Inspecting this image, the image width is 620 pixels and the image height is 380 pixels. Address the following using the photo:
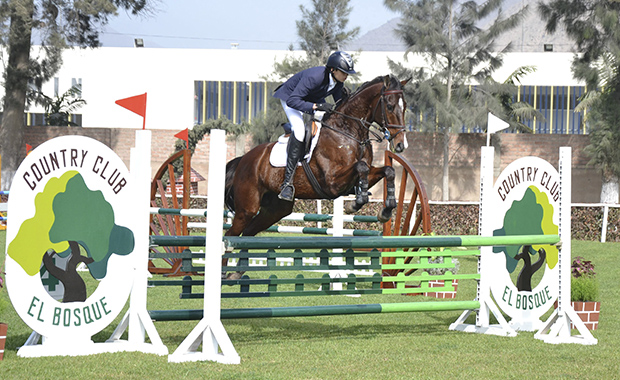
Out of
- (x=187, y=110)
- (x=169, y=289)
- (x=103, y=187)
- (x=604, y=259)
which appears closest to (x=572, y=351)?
(x=103, y=187)

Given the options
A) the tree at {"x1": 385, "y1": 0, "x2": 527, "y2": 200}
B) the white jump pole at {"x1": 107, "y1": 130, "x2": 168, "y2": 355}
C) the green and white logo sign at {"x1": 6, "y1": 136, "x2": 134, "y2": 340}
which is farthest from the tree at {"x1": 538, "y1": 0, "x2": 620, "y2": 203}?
the green and white logo sign at {"x1": 6, "y1": 136, "x2": 134, "y2": 340}

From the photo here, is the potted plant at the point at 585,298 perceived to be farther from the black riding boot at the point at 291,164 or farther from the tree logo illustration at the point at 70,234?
the tree logo illustration at the point at 70,234

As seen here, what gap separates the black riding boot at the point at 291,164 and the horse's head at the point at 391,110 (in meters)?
0.58

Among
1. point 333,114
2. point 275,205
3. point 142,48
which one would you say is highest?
point 142,48

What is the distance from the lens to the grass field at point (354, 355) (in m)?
3.52

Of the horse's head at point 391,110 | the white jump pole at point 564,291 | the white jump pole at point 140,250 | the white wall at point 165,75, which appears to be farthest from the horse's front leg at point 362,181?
the white wall at point 165,75

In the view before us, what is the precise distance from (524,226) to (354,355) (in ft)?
5.66

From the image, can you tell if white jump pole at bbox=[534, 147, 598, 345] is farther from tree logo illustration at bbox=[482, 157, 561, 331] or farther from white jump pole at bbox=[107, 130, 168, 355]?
white jump pole at bbox=[107, 130, 168, 355]

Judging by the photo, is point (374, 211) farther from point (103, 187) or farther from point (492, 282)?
point (103, 187)

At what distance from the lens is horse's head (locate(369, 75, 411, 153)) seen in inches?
198

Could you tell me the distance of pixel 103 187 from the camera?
389 centimetres

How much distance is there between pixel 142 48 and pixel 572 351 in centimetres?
2399

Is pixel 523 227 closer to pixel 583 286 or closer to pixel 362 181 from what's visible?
pixel 583 286

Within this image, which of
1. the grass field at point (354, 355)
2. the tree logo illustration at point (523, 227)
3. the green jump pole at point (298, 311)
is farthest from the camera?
the tree logo illustration at point (523, 227)
